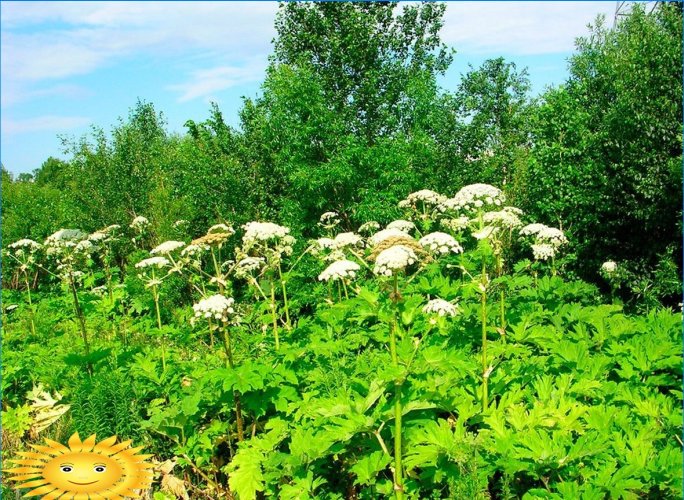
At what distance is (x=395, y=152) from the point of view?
448 inches

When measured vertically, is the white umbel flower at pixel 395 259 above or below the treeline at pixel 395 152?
below

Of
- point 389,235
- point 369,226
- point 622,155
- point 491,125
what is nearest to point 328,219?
point 369,226

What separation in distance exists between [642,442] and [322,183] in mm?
8193

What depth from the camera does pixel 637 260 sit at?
34.4ft

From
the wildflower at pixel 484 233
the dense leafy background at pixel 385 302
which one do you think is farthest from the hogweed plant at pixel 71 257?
the wildflower at pixel 484 233

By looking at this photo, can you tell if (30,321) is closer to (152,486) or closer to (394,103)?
(152,486)

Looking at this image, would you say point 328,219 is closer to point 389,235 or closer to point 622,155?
point 389,235

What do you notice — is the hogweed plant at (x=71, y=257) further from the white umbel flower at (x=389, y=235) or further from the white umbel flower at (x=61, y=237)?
the white umbel flower at (x=389, y=235)

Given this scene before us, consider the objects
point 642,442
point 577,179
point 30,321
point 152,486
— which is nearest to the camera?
point 642,442

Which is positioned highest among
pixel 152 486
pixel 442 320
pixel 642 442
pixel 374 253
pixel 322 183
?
pixel 322 183

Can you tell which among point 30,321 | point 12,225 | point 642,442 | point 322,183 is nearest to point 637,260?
point 322,183

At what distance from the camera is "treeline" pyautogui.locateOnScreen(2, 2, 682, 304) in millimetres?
9672

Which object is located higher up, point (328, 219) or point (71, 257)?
point (71, 257)

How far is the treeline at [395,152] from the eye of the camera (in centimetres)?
967
